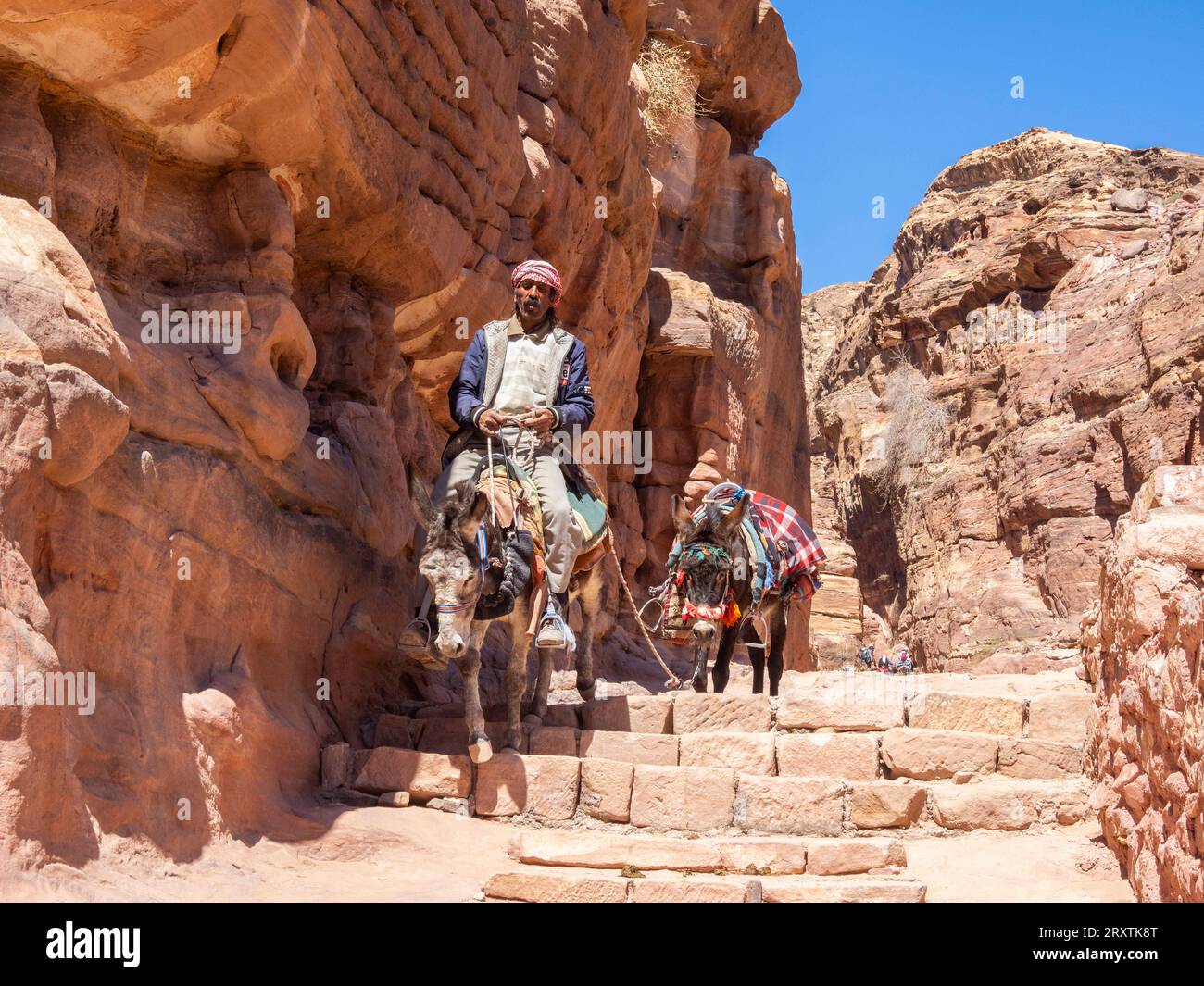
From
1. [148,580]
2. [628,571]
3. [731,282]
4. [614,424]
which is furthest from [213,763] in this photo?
[731,282]

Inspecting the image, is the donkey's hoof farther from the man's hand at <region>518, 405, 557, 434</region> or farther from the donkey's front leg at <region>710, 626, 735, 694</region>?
the donkey's front leg at <region>710, 626, 735, 694</region>

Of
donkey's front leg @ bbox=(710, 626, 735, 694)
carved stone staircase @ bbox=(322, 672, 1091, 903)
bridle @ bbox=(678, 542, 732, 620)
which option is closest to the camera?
carved stone staircase @ bbox=(322, 672, 1091, 903)

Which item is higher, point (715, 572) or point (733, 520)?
point (733, 520)

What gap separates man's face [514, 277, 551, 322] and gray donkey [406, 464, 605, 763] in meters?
1.56

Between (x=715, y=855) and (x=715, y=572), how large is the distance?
3.83 metres

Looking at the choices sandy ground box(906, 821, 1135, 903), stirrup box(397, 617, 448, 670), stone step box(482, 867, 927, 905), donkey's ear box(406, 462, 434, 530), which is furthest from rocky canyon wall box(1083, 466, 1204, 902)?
donkey's ear box(406, 462, 434, 530)

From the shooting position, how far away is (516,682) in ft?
29.7

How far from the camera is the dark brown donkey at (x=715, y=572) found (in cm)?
1086

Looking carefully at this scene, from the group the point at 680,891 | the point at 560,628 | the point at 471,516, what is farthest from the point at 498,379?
the point at 680,891

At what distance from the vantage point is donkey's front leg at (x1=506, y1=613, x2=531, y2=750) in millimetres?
8977

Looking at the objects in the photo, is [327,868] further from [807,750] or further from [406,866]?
[807,750]

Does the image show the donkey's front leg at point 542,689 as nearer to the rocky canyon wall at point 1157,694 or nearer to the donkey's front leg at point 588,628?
the donkey's front leg at point 588,628

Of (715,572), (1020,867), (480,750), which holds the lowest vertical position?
(1020,867)

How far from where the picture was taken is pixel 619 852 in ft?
23.9
